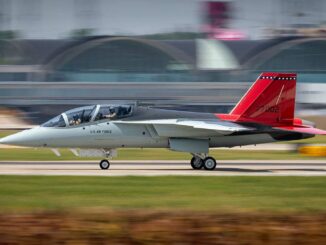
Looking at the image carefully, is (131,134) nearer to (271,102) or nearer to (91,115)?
(91,115)

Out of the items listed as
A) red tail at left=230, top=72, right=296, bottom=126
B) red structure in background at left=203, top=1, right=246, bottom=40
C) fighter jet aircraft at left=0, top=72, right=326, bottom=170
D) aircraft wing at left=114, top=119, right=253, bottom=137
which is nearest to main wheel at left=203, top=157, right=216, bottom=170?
fighter jet aircraft at left=0, top=72, right=326, bottom=170

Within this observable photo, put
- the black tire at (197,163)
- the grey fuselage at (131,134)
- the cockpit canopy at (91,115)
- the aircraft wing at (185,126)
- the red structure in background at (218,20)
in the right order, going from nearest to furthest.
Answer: the aircraft wing at (185,126) → the grey fuselage at (131,134) → the cockpit canopy at (91,115) → the black tire at (197,163) → the red structure in background at (218,20)

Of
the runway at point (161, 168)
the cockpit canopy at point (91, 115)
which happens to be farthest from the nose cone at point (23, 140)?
the runway at point (161, 168)

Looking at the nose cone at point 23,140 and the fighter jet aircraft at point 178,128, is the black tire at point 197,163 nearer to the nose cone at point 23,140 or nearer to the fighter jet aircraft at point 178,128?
the fighter jet aircraft at point 178,128

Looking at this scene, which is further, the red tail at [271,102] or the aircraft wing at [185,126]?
the red tail at [271,102]

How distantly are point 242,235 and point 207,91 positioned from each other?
277ft

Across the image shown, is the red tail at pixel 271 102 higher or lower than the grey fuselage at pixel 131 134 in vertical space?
higher

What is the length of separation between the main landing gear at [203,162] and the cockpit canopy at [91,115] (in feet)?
10.1

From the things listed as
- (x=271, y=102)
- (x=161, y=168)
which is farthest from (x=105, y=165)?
(x=271, y=102)

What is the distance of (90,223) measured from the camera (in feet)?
43.4

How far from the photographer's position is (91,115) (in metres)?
29.9

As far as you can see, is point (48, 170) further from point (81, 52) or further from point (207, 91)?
point (81, 52)

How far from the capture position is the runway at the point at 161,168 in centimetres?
2808

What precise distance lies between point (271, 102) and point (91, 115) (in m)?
6.71
